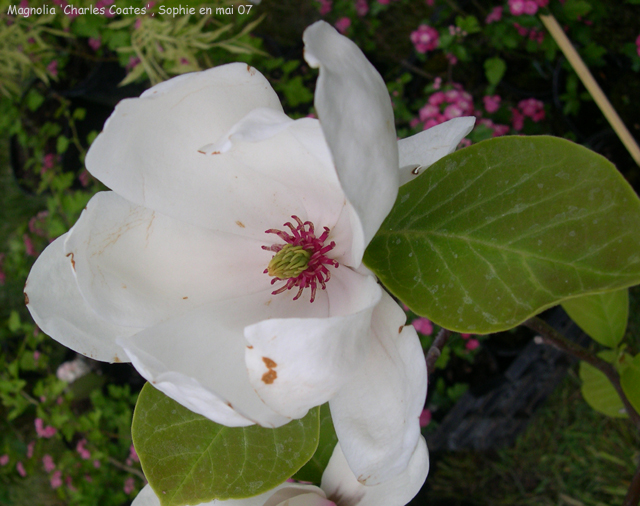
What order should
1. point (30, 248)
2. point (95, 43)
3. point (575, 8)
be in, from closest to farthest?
point (575, 8) < point (30, 248) < point (95, 43)

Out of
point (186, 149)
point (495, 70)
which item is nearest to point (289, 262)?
point (186, 149)

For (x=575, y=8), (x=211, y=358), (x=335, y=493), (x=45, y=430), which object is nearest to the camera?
(x=211, y=358)

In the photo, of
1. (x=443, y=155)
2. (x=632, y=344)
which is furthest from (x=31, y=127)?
(x=632, y=344)

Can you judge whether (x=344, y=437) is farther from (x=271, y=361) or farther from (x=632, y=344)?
(x=632, y=344)

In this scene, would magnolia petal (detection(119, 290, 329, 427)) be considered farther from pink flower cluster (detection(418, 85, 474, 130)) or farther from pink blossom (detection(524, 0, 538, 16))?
pink blossom (detection(524, 0, 538, 16))

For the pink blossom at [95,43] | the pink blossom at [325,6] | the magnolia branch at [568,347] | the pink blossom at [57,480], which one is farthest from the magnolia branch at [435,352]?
the pink blossom at [95,43]

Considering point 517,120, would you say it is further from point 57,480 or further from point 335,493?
point 57,480

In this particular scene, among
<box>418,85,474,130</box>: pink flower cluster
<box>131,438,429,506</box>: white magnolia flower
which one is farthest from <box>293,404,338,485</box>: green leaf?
<box>418,85,474,130</box>: pink flower cluster
